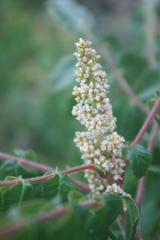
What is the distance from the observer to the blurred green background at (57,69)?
1.22 m

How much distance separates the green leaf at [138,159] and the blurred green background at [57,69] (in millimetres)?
337

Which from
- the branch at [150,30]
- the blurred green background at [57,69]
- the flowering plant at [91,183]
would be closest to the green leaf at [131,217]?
the flowering plant at [91,183]

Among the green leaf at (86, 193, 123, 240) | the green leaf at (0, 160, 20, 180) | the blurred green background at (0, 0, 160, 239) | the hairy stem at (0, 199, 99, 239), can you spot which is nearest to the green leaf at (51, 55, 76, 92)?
the blurred green background at (0, 0, 160, 239)

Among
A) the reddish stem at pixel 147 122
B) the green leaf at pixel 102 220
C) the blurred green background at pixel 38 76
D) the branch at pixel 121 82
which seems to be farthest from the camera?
the blurred green background at pixel 38 76

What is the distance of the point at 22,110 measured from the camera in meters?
2.39

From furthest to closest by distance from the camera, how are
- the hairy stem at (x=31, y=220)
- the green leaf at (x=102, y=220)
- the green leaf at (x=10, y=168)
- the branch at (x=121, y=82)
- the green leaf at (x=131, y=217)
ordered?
the branch at (x=121, y=82) < the green leaf at (x=10, y=168) < the green leaf at (x=131, y=217) < the green leaf at (x=102, y=220) < the hairy stem at (x=31, y=220)

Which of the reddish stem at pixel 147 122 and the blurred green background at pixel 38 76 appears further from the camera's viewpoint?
the blurred green background at pixel 38 76

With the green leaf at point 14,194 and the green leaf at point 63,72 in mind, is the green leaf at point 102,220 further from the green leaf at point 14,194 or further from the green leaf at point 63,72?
the green leaf at point 63,72

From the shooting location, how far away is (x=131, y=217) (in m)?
0.64

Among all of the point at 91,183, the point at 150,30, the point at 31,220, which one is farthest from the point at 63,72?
the point at 31,220

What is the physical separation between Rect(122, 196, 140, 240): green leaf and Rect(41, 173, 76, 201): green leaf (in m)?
0.11

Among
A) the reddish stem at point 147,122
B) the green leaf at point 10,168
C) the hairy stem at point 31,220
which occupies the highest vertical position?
the green leaf at point 10,168

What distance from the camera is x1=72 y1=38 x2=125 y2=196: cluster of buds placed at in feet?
2.07

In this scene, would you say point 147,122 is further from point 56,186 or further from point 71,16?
point 71,16
